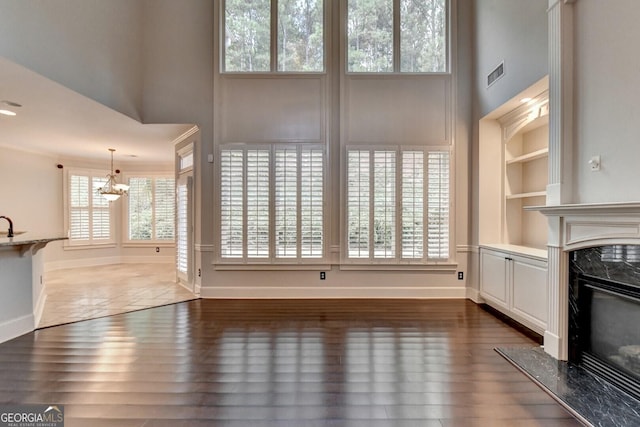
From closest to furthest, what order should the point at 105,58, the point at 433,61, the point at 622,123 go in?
the point at 622,123
the point at 105,58
the point at 433,61

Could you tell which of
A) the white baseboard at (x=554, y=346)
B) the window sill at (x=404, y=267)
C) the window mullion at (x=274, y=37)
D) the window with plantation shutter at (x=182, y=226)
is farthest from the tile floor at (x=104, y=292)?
the white baseboard at (x=554, y=346)

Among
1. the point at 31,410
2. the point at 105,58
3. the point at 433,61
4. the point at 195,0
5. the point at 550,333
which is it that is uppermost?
the point at 195,0

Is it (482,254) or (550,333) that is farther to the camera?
(482,254)

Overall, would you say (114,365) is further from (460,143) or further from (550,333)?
(460,143)

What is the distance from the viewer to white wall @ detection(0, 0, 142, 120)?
3010 millimetres

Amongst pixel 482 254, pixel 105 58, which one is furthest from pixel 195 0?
pixel 482 254

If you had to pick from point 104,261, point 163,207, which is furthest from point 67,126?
point 104,261

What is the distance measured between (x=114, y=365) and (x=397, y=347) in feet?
8.21

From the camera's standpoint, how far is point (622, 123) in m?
2.32

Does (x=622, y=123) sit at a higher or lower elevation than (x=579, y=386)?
higher

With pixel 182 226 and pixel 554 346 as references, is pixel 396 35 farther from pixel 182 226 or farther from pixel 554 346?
pixel 182 226

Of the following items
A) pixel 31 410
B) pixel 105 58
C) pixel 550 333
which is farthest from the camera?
pixel 105 58

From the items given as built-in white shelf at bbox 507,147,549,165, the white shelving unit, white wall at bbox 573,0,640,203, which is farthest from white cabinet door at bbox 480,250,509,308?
white wall at bbox 573,0,640,203

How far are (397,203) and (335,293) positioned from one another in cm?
164
